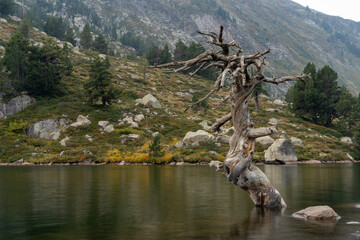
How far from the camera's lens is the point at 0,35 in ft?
406

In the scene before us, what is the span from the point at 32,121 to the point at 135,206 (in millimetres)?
58165

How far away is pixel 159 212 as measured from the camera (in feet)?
62.6

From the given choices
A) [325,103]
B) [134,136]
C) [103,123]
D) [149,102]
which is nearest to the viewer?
[134,136]

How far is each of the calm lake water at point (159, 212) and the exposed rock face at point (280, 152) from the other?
109 ft

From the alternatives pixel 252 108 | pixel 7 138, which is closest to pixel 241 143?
pixel 7 138

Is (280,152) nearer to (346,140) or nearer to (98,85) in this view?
(346,140)

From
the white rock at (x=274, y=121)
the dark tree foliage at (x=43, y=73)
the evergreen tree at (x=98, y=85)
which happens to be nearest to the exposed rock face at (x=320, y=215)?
the evergreen tree at (x=98, y=85)

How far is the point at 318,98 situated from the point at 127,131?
5857 cm

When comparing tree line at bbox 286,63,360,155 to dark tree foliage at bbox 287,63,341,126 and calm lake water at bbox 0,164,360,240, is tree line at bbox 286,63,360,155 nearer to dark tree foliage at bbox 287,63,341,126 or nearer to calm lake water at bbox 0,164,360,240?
dark tree foliage at bbox 287,63,341,126

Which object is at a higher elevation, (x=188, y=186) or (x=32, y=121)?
(x=32, y=121)

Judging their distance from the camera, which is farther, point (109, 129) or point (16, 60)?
point (16, 60)

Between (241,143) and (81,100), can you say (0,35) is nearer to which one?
(81,100)

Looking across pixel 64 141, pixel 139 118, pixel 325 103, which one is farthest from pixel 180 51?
pixel 64 141

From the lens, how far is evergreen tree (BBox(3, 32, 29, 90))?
7944cm
